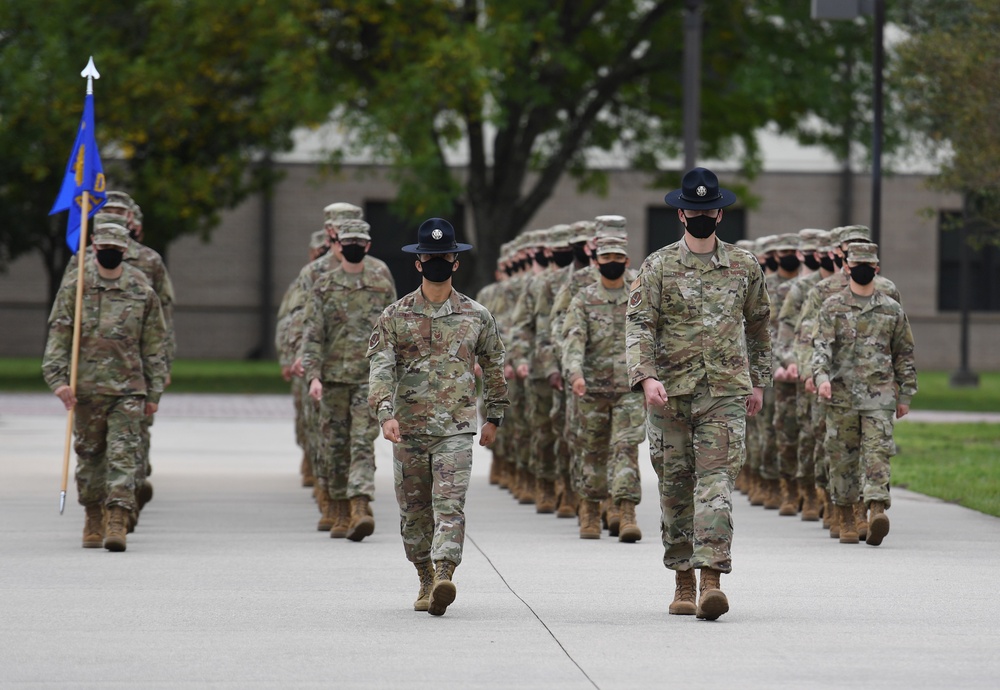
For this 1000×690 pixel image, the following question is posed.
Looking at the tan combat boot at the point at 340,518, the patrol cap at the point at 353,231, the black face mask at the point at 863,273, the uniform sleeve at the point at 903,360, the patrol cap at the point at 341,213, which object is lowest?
the tan combat boot at the point at 340,518

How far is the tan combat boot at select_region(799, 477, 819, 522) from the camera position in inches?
558

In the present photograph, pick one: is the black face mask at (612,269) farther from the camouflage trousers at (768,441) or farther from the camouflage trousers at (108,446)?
the camouflage trousers at (108,446)

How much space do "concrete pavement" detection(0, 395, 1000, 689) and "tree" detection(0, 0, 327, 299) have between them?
47.3 ft

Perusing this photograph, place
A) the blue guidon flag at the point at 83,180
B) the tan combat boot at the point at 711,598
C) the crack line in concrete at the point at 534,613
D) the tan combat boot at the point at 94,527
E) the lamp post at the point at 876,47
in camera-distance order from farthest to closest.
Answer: the lamp post at the point at 876,47
the blue guidon flag at the point at 83,180
the tan combat boot at the point at 94,527
the tan combat boot at the point at 711,598
the crack line in concrete at the point at 534,613

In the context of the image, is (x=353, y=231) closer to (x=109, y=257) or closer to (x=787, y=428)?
(x=109, y=257)

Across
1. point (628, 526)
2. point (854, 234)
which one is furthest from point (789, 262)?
point (628, 526)

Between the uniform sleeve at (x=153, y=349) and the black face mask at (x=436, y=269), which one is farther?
the uniform sleeve at (x=153, y=349)

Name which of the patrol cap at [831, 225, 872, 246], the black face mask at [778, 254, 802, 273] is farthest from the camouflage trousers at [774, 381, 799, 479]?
Answer: the patrol cap at [831, 225, 872, 246]

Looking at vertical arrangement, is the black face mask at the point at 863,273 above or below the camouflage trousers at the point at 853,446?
above

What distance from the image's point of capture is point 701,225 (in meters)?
9.24

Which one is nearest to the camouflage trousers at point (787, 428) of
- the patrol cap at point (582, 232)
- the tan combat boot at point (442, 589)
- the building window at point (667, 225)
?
the patrol cap at point (582, 232)

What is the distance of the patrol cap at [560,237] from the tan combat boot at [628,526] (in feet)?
10.0

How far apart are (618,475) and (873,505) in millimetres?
1721

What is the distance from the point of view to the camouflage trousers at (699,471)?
8.98 m
